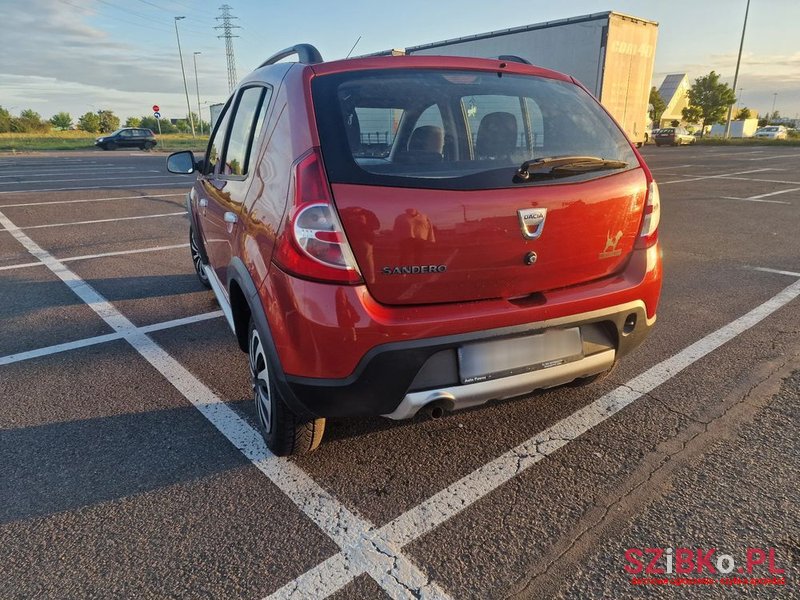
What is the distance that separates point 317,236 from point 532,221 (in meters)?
0.83

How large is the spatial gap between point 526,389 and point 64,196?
12.6m

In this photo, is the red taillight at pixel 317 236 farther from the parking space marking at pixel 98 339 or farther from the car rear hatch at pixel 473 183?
the parking space marking at pixel 98 339

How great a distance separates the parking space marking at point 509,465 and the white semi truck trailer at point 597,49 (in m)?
14.4

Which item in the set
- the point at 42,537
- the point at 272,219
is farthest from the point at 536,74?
the point at 42,537

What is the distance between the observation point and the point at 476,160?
2.21 metres

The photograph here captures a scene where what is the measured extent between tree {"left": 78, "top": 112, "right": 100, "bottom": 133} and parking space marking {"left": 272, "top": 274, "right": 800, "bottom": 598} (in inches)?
2980

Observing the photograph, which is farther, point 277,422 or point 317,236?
point 277,422

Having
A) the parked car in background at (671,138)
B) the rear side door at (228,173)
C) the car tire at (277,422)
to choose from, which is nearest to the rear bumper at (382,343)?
the car tire at (277,422)

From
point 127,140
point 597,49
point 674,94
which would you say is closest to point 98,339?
point 597,49

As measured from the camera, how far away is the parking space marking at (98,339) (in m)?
3.60

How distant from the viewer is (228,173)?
3.10m

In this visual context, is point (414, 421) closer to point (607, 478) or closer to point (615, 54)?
point (607, 478)

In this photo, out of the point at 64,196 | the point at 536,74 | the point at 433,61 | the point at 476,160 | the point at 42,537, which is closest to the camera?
the point at 42,537

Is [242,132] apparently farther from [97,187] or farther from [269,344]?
[97,187]
